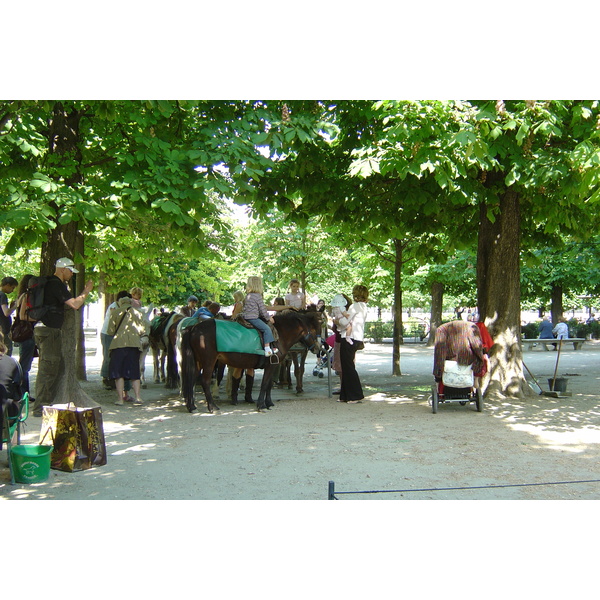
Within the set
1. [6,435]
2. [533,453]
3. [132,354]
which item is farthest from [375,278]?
[6,435]

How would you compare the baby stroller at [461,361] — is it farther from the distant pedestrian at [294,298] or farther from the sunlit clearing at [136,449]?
the sunlit clearing at [136,449]

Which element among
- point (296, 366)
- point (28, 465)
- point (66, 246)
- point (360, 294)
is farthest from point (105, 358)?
point (28, 465)

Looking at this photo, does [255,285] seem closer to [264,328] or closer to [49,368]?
[264,328]

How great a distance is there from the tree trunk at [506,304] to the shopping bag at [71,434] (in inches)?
319

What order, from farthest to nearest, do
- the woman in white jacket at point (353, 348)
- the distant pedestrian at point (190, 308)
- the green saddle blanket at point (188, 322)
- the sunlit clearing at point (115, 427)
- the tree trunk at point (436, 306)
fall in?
the tree trunk at point (436, 306) < the distant pedestrian at point (190, 308) < the woman in white jacket at point (353, 348) < the green saddle blanket at point (188, 322) < the sunlit clearing at point (115, 427)

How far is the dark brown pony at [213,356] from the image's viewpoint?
11.6 meters

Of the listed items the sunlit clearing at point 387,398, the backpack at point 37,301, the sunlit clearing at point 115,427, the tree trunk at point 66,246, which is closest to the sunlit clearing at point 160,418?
the sunlit clearing at point 115,427

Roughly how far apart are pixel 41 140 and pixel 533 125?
7.13 m

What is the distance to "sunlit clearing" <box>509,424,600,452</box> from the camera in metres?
8.87

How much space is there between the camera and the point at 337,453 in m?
8.34

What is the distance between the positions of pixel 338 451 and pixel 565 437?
3.42m

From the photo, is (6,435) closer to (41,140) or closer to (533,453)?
(41,140)

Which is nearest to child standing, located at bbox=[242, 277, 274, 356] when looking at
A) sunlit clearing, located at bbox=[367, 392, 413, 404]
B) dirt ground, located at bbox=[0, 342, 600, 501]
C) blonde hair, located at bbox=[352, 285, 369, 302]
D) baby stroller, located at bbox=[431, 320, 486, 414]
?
dirt ground, located at bbox=[0, 342, 600, 501]

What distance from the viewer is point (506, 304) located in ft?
42.6
